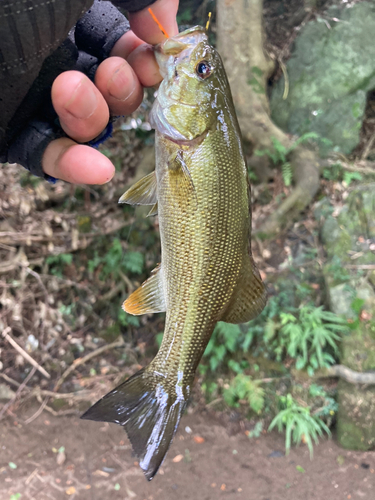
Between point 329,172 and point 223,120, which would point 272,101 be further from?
point 223,120

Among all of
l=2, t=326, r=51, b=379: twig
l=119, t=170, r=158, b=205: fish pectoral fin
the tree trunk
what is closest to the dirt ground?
l=2, t=326, r=51, b=379: twig

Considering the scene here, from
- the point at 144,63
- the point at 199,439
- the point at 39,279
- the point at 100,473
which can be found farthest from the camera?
the point at 39,279

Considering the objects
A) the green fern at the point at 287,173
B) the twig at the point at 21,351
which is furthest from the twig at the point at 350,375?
the twig at the point at 21,351

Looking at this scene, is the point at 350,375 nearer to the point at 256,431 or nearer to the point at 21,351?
the point at 256,431

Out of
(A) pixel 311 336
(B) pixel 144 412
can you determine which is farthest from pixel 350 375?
(B) pixel 144 412

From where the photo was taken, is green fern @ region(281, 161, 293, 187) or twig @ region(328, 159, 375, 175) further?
twig @ region(328, 159, 375, 175)

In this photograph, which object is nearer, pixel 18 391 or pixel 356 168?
pixel 18 391

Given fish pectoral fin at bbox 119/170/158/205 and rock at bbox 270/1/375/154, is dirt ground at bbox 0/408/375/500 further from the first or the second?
rock at bbox 270/1/375/154
